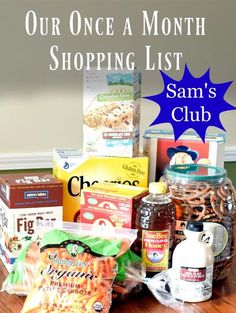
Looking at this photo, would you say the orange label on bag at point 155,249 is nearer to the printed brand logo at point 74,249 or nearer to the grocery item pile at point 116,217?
the grocery item pile at point 116,217

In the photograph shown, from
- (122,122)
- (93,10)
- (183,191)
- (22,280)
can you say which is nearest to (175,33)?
(93,10)

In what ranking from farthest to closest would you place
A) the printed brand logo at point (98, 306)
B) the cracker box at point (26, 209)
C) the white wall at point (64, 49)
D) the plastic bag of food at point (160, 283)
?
1. the white wall at point (64, 49)
2. the cracker box at point (26, 209)
3. the plastic bag of food at point (160, 283)
4. the printed brand logo at point (98, 306)

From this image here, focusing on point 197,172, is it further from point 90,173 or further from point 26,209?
point 26,209

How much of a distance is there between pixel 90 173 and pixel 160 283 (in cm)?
37

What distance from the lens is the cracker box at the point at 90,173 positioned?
4.75 ft

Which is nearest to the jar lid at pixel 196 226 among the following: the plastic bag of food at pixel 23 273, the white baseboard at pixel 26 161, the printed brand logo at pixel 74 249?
the printed brand logo at pixel 74 249

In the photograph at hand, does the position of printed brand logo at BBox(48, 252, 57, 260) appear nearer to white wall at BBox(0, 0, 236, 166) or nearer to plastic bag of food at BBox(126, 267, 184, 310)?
plastic bag of food at BBox(126, 267, 184, 310)

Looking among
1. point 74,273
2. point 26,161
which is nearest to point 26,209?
point 74,273

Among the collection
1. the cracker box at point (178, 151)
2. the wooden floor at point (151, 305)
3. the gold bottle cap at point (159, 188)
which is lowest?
the wooden floor at point (151, 305)

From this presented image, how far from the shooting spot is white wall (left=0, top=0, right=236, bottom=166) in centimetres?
251

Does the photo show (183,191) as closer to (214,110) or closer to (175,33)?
(214,110)

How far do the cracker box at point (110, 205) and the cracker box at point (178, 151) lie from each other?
7.3 inches

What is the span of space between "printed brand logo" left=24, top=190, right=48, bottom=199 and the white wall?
1.27 meters

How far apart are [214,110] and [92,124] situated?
0.41 m
